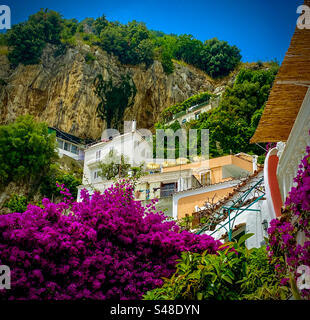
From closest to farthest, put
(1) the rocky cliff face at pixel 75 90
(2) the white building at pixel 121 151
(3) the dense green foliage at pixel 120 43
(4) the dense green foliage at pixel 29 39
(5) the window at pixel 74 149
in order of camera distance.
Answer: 1. (2) the white building at pixel 121 151
2. (5) the window at pixel 74 149
3. (1) the rocky cliff face at pixel 75 90
4. (4) the dense green foliage at pixel 29 39
5. (3) the dense green foliage at pixel 120 43

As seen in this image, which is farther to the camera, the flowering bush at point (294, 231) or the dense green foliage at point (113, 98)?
the dense green foliage at point (113, 98)

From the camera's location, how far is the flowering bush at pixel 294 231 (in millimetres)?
5512

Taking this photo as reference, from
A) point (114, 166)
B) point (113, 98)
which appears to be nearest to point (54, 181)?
point (114, 166)

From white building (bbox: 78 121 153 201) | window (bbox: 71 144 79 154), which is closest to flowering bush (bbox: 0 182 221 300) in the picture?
white building (bbox: 78 121 153 201)

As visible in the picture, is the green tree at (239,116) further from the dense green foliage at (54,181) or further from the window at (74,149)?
the window at (74,149)

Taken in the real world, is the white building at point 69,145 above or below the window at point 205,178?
above

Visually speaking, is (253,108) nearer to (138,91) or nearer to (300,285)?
(138,91)

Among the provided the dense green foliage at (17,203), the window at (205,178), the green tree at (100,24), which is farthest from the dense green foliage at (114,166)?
the green tree at (100,24)

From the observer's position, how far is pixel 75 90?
56.9 metres

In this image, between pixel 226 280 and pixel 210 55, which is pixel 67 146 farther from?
pixel 226 280

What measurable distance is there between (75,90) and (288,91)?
171 feet

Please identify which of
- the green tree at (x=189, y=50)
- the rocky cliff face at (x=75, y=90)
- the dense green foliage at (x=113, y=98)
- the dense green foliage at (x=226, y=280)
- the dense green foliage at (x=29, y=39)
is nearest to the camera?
the dense green foliage at (x=226, y=280)

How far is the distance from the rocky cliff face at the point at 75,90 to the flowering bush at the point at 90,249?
45.2 m
